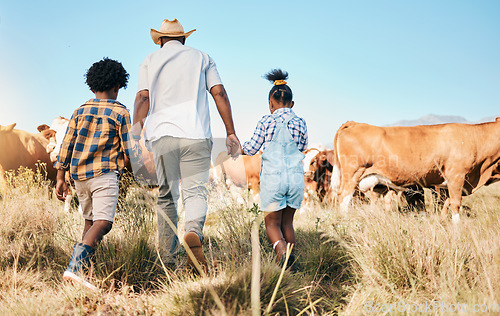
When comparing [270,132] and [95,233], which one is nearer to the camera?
[95,233]

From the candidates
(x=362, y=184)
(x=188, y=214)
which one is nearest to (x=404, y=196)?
(x=362, y=184)

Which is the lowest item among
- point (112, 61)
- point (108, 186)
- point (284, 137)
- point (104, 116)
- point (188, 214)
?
point (188, 214)

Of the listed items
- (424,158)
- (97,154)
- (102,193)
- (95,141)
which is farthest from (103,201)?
(424,158)

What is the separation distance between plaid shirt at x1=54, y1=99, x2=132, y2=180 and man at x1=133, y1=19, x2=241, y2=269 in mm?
175

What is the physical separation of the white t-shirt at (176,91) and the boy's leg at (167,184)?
9 cm

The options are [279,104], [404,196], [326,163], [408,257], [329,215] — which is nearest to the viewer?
[408,257]

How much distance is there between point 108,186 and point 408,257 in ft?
8.17

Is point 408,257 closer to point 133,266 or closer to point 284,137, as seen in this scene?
point 284,137

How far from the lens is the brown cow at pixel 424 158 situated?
789 centimetres

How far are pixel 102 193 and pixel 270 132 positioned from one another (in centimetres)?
162

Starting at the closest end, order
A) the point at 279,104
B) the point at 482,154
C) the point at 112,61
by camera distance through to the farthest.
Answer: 1. the point at 112,61
2. the point at 279,104
3. the point at 482,154

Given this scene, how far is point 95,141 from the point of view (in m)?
3.27

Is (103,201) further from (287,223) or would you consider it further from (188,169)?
(287,223)

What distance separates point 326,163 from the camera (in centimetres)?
1116
